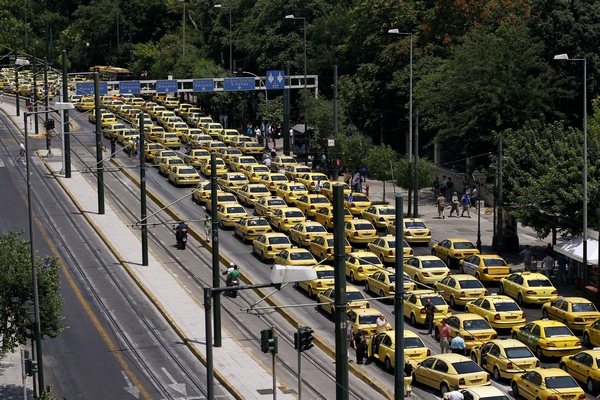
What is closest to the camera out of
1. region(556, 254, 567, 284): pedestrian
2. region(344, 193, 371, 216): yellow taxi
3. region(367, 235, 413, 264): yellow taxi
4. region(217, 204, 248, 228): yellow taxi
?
region(556, 254, 567, 284): pedestrian

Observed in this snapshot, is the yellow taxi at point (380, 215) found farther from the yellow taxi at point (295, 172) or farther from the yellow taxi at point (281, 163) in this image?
the yellow taxi at point (281, 163)

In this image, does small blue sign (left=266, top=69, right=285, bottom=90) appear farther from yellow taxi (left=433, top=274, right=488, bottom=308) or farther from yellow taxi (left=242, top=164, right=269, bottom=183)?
yellow taxi (left=433, top=274, right=488, bottom=308)

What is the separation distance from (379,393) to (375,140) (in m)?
50.3

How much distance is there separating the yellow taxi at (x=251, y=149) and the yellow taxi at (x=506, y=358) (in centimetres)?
4160

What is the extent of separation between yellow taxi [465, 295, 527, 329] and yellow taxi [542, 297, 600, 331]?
4.16 ft

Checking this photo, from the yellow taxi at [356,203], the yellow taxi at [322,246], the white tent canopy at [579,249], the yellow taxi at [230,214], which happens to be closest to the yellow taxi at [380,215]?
the yellow taxi at [356,203]

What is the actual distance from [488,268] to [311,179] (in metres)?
19.5

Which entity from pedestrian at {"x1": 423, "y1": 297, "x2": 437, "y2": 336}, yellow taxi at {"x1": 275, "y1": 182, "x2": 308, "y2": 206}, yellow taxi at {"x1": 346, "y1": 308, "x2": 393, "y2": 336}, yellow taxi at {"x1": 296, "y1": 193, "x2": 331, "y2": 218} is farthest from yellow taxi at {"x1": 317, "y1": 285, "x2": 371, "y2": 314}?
yellow taxi at {"x1": 275, "y1": 182, "x2": 308, "y2": 206}

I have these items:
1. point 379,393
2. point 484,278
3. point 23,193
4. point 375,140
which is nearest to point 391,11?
point 375,140

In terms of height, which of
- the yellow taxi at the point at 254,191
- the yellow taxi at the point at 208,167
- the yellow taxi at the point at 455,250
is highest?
the yellow taxi at the point at 208,167

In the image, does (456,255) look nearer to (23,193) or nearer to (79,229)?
(79,229)

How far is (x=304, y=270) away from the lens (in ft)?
75.5

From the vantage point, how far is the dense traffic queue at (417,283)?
34406 mm

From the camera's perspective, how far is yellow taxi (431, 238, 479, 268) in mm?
49219
